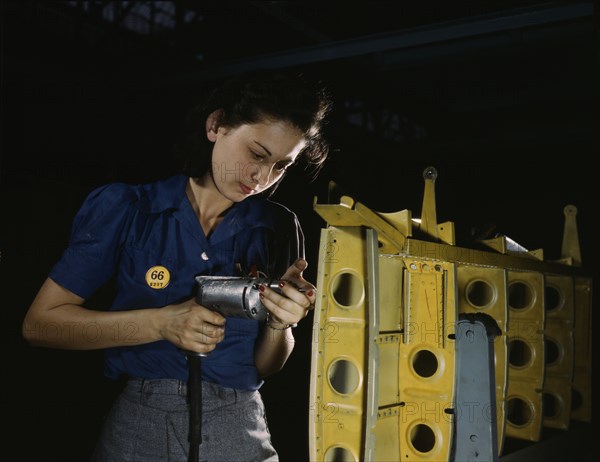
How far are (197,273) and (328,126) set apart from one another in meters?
1.86

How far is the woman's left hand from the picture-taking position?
141 centimetres

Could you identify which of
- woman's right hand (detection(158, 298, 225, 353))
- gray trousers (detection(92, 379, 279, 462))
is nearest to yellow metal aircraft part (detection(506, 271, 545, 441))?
gray trousers (detection(92, 379, 279, 462))

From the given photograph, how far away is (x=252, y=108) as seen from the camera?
1.62 m

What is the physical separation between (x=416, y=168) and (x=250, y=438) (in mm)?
4687

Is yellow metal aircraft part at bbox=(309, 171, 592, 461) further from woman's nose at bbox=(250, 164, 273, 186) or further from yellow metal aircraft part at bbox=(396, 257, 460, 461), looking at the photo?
woman's nose at bbox=(250, 164, 273, 186)

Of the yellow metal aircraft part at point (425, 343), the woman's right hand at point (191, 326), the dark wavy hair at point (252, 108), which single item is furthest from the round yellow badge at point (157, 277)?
the yellow metal aircraft part at point (425, 343)

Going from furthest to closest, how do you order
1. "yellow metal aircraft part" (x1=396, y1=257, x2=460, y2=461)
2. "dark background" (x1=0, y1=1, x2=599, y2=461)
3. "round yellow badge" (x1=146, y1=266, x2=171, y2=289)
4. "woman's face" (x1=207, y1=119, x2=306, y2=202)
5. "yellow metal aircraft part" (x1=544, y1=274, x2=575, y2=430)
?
"yellow metal aircraft part" (x1=544, y1=274, x2=575, y2=430) → "dark background" (x1=0, y1=1, x2=599, y2=461) → "yellow metal aircraft part" (x1=396, y1=257, x2=460, y2=461) → "woman's face" (x1=207, y1=119, x2=306, y2=202) → "round yellow badge" (x1=146, y1=266, x2=171, y2=289)

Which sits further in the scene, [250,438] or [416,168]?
[416,168]

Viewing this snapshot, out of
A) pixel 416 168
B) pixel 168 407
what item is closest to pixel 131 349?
pixel 168 407

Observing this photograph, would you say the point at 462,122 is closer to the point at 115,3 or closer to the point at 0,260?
the point at 115,3

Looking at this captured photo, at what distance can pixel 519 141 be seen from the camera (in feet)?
18.4

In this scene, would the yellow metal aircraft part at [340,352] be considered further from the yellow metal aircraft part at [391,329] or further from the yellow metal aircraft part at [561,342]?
the yellow metal aircraft part at [561,342]

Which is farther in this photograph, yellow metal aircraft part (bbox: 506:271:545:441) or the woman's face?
yellow metal aircraft part (bbox: 506:271:545:441)

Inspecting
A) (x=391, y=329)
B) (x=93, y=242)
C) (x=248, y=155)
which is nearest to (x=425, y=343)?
(x=391, y=329)
